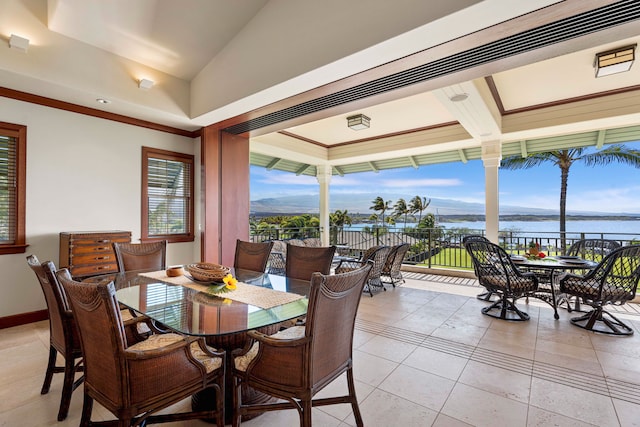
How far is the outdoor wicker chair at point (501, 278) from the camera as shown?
11.9 feet

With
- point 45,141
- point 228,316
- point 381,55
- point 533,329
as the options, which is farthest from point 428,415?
point 45,141

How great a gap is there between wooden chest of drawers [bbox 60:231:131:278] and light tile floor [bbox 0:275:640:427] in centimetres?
74

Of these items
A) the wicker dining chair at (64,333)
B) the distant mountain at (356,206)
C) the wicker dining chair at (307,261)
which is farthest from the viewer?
the distant mountain at (356,206)

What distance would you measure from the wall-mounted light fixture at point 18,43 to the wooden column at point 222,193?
204cm

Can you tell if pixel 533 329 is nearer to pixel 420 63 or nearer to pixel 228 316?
pixel 420 63

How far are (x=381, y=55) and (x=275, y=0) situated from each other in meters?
1.46

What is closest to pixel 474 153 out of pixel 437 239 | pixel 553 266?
pixel 437 239

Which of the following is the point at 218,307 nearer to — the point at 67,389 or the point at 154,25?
the point at 67,389

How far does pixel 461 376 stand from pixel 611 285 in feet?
8.03

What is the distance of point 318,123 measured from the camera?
224 inches

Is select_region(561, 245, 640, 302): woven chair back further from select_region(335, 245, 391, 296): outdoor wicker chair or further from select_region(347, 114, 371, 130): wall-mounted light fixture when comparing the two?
select_region(347, 114, 371, 130): wall-mounted light fixture

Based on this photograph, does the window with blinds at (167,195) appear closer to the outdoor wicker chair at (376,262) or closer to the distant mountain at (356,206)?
the outdoor wicker chair at (376,262)

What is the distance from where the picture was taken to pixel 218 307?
1.83 m

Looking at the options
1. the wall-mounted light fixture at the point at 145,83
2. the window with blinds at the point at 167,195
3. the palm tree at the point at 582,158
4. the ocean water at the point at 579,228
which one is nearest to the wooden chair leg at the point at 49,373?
the window with blinds at the point at 167,195
